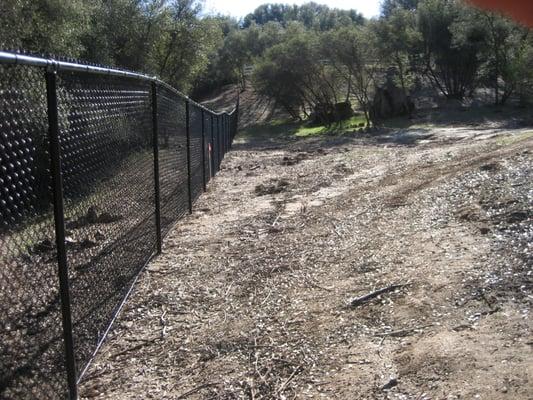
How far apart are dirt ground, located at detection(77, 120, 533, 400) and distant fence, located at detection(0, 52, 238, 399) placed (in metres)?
0.29

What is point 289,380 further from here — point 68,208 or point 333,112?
point 333,112

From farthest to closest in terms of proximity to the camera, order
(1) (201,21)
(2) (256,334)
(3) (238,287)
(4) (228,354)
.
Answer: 1. (1) (201,21)
2. (3) (238,287)
3. (2) (256,334)
4. (4) (228,354)

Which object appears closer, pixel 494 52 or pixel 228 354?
pixel 228 354

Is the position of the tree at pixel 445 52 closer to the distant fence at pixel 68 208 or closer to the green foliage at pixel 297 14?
the distant fence at pixel 68 208

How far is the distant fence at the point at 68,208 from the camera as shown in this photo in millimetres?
3215

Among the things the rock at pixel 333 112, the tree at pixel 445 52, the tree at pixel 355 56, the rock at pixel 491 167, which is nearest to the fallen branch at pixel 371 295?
the rock at pixel 491 167

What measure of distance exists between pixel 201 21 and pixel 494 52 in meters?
14.1

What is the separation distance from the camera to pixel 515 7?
965 millimetres

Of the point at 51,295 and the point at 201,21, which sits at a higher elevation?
the point at 201,21

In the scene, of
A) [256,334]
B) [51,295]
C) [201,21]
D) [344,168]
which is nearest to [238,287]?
[256,334]

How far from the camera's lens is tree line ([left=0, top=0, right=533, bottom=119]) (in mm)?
23078

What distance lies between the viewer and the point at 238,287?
5.41 m

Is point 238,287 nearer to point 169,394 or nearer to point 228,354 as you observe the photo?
point 228,354

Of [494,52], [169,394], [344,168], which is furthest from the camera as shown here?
[494,52]
